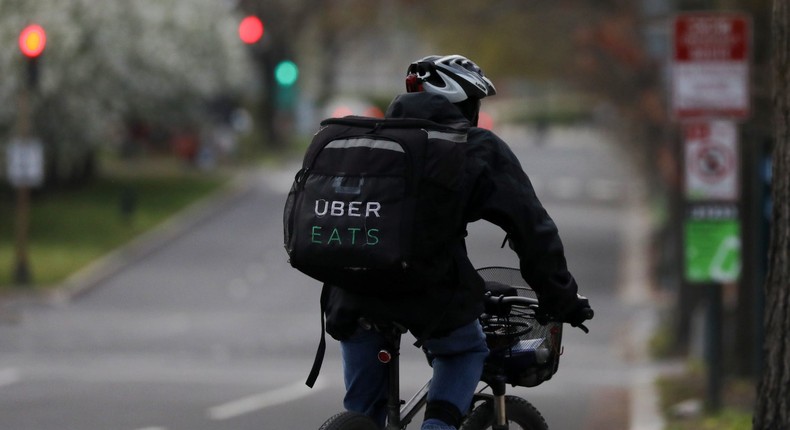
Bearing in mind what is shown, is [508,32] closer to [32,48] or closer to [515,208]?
[32,48]

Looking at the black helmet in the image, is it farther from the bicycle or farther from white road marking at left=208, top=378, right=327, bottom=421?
white road marking at left=208, top=378, right=327, bottom=421

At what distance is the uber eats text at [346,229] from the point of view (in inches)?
205

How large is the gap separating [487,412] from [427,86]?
116 centimetres

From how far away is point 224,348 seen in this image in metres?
21.6

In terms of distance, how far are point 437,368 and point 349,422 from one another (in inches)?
16.2

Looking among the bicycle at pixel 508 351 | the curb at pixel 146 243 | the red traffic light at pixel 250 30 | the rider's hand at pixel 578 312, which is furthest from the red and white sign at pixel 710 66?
the curb at pixel 146 243

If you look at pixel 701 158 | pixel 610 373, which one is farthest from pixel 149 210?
pixel 701 158

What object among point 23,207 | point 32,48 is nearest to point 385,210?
point 32,48

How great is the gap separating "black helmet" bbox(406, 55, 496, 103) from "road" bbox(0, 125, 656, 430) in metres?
6.30

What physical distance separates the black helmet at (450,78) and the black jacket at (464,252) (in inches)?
3.5

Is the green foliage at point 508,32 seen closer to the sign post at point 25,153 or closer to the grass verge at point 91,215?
the sign post at point 25,153

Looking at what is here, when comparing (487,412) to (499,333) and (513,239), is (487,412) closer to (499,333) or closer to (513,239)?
(499,333)

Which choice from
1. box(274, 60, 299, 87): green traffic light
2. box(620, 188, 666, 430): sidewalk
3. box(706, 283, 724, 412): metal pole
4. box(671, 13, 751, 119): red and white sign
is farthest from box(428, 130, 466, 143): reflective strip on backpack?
box(274, 60, 299, 87): green traffic light

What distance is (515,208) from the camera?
211 inches
